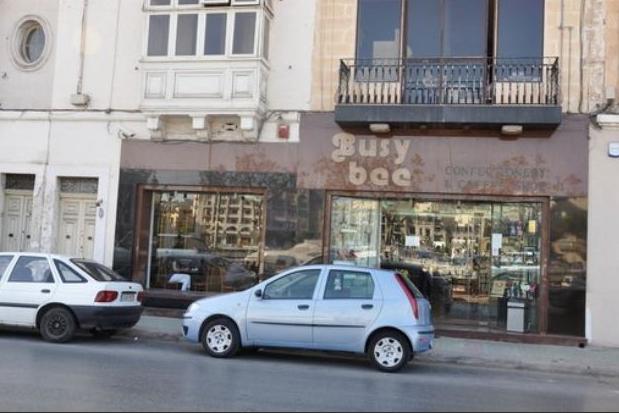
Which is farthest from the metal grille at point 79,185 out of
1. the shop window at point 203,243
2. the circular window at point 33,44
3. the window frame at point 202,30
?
the window frame at point 202,30

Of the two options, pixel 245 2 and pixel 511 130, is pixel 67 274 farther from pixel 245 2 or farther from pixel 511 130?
pixel 511 130

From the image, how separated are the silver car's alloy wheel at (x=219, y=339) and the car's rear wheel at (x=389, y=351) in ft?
7.00

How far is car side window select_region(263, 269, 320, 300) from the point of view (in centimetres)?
1028

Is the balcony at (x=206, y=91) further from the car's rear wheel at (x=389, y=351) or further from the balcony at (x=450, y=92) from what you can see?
the car's rear wheel at (x=389, y=351)

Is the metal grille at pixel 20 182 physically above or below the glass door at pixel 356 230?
above

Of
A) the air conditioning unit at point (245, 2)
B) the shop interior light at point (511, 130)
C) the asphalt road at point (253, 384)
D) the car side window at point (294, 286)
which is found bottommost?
the asphalt road at point (253, 384)

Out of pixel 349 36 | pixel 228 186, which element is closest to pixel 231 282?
pixel 228 186

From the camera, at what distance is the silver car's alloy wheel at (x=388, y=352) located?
9805mm

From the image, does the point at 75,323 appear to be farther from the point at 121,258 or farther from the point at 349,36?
the point at 349,36

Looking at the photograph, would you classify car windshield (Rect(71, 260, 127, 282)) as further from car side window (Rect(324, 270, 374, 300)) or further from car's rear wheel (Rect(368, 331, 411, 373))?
car's rear wheel (Rect(368, 331, 411, 373))

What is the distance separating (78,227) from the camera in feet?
53.2

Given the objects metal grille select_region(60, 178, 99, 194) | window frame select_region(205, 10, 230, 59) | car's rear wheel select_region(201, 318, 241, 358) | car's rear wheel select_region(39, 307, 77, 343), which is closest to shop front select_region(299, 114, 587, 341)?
window frame select_region(205, 10, 230, 59)

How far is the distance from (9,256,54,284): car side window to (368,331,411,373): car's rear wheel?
214 inches

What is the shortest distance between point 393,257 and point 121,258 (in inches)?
237
